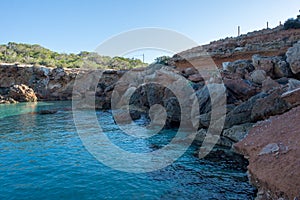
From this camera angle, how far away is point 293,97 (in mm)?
8305

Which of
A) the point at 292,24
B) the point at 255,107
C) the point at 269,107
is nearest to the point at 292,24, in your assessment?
the point at 292,24

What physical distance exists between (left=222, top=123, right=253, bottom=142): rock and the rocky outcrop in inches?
122

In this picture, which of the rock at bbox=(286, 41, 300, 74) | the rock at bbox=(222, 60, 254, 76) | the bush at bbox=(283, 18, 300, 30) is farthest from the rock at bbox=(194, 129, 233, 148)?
the bush at bbox=(283, 18, 300, 30)

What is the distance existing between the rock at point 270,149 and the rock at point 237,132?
439 cm

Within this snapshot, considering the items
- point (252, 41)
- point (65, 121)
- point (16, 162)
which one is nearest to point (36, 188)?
point (16, 162)

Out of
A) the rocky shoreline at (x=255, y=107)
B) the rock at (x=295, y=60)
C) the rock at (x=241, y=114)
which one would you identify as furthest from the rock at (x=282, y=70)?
the rock at (x=241, y=114)

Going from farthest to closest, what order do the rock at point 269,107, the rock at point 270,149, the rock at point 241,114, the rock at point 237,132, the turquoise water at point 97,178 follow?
the rock at point 241,114 → the rock at point 237,132 → the rock at point 269,107 → the turquoise water at point 97,178 → the rock at point 270,149

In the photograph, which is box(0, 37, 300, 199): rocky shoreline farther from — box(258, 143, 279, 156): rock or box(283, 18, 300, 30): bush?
box(283, 18, 300, 30): bush

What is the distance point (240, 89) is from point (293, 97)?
18.1ft

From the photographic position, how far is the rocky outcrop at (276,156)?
4348 mm

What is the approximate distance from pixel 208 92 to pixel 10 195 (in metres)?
10.4

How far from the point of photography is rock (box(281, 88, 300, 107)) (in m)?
8.10

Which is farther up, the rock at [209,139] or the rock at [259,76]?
the rock at [259,76]

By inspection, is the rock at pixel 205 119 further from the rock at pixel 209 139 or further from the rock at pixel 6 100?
the rock at pixel 6 100
